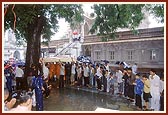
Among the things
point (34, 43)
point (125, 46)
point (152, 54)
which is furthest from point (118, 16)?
point (34, 43)

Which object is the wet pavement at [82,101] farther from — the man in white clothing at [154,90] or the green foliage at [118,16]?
the green foliage at [118,16]

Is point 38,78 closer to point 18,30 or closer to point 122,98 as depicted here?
point 18,30

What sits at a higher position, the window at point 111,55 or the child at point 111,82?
the window at point 111,55

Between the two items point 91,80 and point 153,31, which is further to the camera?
point 91,80

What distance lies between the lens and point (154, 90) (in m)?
3.61

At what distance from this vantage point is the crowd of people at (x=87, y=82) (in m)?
3.57

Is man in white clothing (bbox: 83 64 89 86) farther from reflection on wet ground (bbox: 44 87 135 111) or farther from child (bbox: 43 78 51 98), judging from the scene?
child (bbox: 43 78 51 98)

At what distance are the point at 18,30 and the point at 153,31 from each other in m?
1.58

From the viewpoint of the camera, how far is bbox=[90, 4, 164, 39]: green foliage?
354 centimetres

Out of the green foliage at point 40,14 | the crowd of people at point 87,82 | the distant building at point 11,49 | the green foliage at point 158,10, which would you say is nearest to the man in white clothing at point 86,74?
the crowd of people at point 87,82

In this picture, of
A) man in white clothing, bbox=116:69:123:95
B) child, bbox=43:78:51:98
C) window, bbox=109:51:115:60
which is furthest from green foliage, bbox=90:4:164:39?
child, bbox=43:78:51:98

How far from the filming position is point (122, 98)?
12.4 ft

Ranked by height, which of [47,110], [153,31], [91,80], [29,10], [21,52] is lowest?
[47,110]

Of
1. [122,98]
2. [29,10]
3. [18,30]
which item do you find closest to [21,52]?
[18,30]
